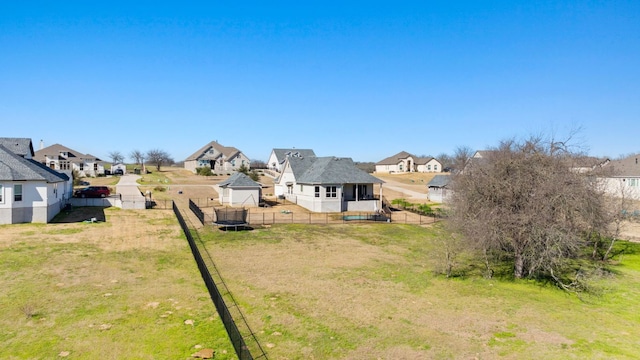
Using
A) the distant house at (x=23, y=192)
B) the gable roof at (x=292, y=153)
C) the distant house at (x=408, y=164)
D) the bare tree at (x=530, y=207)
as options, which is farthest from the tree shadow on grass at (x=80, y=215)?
the distant house at (x=408, y=164)

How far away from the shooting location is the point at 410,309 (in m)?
12.9

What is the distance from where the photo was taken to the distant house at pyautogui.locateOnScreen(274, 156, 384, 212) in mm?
37438

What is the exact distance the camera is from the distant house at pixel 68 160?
68.2m

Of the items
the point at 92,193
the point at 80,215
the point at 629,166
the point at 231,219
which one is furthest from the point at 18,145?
the point at 629,166

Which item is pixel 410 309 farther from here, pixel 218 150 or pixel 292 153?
pixel 218 150

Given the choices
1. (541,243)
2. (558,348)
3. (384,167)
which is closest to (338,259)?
(541,243)

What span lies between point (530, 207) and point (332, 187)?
2374 cm

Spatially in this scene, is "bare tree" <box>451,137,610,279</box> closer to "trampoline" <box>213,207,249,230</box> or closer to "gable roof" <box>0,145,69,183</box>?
"trampoline" <box>213,207,249,230</box>

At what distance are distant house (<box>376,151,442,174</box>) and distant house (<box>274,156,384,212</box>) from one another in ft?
209

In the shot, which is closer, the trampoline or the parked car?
the trampoline

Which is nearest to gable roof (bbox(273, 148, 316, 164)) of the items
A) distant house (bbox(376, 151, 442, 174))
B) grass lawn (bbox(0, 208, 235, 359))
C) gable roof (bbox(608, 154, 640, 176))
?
distant house (bbox(376, 151, 442, 174))

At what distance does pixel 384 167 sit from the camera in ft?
361

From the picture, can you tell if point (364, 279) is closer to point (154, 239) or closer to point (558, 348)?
point (558, 348)

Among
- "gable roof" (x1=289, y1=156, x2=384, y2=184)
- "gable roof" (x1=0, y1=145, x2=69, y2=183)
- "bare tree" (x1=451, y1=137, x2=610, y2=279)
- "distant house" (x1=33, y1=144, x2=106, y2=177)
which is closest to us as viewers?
"bare tree" (x1=451, y1=137, x2=610, y2=279)
